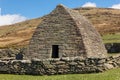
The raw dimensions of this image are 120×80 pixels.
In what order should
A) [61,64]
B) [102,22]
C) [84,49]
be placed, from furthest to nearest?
1. [102,22]
2. [84,49]
3. [61,64]

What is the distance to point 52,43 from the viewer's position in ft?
105

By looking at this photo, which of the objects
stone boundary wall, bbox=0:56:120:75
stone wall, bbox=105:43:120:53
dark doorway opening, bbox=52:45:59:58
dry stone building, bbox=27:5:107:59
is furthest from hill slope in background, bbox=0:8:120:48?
stone boundary wall, bbox=0:56:120:75

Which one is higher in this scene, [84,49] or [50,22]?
[50,22]

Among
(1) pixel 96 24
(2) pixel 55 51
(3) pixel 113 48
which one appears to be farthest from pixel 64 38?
(1) pixel 96 24

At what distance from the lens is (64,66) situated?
85.8 feet

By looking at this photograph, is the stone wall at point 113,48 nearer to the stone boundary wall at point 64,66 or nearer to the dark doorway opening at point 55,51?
the dark doorway opening at point 55,51

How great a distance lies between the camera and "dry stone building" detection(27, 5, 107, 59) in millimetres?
30797

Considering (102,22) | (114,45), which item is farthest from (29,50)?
(102,22)

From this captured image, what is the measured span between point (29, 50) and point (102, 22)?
96707mm

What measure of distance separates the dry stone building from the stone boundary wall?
13.9 ft

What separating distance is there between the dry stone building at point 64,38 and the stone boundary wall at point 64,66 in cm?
425

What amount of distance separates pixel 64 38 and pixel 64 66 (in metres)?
5.89

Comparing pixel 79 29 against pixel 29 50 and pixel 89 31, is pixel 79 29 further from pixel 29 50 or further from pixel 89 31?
pixel 29 50

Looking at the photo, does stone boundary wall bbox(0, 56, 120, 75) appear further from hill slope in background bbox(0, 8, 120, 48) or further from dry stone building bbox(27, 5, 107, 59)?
hill slope in background bbox(0, 8, 120, 48)
